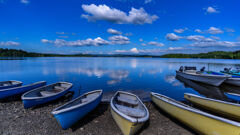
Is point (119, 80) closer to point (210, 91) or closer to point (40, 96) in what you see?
point (40, 96)

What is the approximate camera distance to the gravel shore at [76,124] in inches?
227

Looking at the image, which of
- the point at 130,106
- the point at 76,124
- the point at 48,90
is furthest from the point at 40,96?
the point at 130,106

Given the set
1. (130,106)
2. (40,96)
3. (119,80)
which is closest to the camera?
(130,106)

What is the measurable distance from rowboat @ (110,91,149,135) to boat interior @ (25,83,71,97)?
652 centimetres

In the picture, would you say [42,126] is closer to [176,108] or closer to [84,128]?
[84,128]

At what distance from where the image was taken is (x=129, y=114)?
612 centimetres

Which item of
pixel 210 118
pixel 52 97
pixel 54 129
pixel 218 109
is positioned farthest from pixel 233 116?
pixel 52 97

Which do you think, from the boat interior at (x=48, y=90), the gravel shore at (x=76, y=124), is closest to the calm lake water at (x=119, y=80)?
the boat interior at (x=48, y=90)

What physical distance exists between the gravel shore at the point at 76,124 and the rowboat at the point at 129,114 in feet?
2.88

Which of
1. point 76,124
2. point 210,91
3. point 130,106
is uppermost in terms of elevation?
point 130,106

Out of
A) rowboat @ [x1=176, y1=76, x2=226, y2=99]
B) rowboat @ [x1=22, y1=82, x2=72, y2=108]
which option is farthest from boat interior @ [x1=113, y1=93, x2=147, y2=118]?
rowboat @ [x1=176, y1=76, x2=226, y2=99]

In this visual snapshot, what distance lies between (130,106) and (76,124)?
367 centimetres

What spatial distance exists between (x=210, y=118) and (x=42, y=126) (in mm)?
8693

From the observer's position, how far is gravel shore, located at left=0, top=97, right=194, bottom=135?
5766 millimetres
